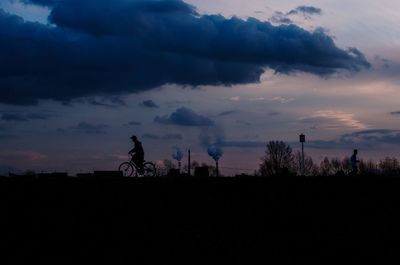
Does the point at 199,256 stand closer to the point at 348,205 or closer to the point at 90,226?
the point at 90,226

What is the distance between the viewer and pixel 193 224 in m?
19.1

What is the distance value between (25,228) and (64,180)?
396 inches

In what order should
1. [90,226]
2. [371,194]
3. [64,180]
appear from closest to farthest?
1. [90,226]
2. [371,194]
3. [64,180]

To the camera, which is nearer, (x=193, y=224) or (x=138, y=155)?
(x=193, y=224)

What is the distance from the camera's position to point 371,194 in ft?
85.4

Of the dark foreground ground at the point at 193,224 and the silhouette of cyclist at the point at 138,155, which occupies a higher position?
the silhouette of cyclist at the point at 138,155

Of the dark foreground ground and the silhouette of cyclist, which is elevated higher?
the silhouette of cyclist

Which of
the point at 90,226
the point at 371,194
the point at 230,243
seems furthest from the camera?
the point at 371,194

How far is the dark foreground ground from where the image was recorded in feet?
53.7

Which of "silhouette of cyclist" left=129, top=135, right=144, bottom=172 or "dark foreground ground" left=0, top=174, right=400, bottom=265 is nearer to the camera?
"dark foreground ground" left=0, top=174, right=400, bottom=265

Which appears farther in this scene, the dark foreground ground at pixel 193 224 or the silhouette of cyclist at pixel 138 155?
the silhouette of cyclist at pixel 138 155

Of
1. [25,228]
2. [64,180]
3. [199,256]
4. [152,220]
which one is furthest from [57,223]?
[64,180]

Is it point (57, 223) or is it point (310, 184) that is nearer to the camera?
point (57, 223)

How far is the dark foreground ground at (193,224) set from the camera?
16.4 meters
